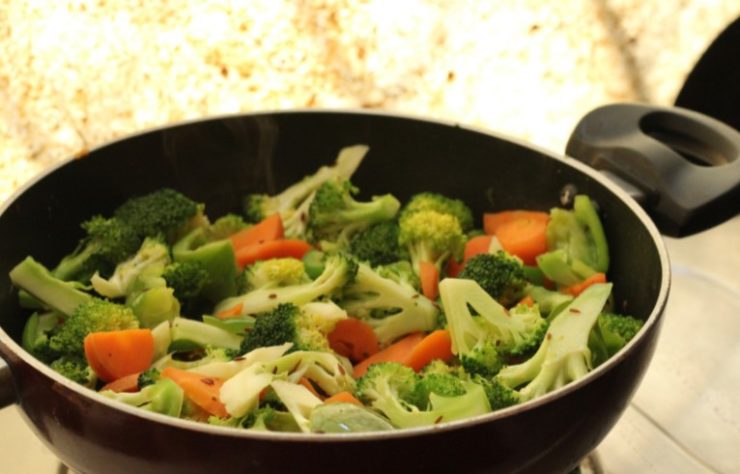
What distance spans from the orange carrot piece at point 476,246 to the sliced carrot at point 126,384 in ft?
1.72

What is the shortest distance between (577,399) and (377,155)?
2.30ft

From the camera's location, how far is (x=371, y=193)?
149cm

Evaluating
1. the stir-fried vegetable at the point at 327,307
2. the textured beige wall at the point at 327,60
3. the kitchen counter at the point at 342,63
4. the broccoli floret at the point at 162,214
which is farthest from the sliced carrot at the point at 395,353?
the textured beige wall at the point at 327,60

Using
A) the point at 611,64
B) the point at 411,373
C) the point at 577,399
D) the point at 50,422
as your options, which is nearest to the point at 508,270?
the point at 411,373

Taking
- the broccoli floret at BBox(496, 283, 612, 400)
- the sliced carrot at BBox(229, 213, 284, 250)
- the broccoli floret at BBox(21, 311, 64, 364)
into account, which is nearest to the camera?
the broccoli floret at BBox(496, 283, 612, 400)

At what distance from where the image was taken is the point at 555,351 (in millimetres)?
1042

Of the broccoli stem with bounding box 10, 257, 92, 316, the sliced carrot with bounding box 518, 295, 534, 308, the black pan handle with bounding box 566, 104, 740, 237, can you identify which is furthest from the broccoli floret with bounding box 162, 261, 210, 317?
the black pan handle with bounding box 566, 104, 740, 237

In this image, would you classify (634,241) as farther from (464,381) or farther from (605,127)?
(464,381)

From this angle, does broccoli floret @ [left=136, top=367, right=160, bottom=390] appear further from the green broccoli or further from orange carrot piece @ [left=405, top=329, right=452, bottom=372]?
the green broccoli

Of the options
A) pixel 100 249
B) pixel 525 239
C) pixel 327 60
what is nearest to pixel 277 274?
pixel 100 249

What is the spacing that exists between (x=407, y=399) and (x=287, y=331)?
0.17 m

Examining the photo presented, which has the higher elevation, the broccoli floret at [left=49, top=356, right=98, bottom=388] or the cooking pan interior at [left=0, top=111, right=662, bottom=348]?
the cooking pan interior at [left=0, top=111, right=662, bottom=348]

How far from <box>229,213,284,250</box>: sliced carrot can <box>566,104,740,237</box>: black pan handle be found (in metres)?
0.46

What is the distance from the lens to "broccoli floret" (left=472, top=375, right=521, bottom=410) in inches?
38.6
